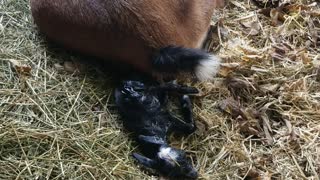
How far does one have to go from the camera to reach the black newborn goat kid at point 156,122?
2125mm

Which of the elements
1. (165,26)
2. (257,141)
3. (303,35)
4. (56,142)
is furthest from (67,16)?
(303,35)

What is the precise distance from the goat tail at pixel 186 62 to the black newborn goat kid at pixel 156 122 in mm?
144

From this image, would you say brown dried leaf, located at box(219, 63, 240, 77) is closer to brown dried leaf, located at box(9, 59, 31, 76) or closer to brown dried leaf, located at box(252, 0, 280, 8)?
brown dried leaf, located at box(252, 0, 280, 8)

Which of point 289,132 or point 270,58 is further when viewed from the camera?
point 270,58

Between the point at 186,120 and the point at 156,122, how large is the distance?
0.55ft

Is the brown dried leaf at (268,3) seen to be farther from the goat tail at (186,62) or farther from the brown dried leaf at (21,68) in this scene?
the brown dried leaf at (21,68)

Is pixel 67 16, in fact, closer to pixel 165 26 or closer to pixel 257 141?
pixel 165 26

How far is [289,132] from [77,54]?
1.06 m

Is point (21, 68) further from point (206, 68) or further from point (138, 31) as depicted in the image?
point (206, 68)

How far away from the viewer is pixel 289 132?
2.41 metres

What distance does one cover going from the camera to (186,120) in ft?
7.69

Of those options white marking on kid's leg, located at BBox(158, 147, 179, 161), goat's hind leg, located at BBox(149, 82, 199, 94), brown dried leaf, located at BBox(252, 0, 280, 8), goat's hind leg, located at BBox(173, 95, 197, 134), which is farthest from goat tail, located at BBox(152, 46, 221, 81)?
brown dried leaf, located at BBox(252, 0, 280, 8)

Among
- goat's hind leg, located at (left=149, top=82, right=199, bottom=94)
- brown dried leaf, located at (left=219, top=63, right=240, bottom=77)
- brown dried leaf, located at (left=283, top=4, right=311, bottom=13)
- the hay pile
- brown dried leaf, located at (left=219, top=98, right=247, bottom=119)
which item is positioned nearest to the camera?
the hay pile

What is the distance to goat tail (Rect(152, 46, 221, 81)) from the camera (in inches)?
84.1
